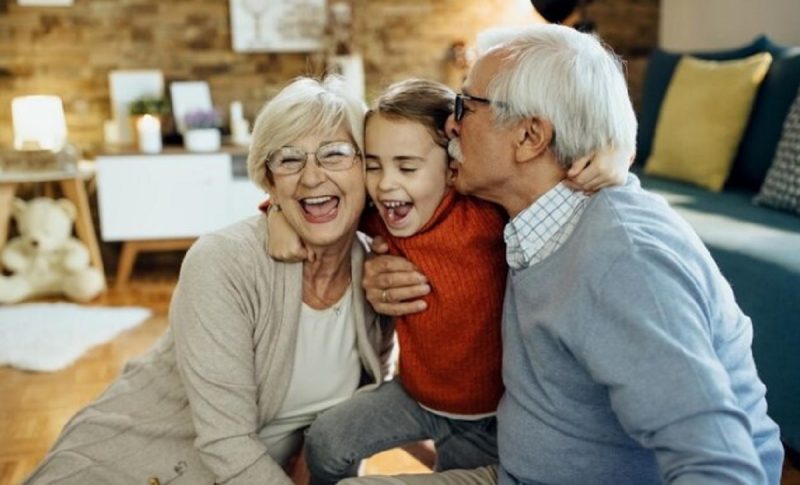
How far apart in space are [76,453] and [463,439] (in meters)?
0.77

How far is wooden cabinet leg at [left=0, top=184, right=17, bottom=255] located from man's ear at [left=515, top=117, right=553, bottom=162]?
10.4ft

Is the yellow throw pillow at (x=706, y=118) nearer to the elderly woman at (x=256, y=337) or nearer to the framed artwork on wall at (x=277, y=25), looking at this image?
the elderly woman at (x=256, y=337)

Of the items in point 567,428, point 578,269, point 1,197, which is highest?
point 578,269

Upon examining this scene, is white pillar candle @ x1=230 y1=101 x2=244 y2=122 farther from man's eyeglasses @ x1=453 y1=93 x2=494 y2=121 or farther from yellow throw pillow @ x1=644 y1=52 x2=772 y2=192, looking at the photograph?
man's eyeglasses @ x1=453 y1=93 x2=494 y2=121

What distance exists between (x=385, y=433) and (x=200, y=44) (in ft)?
10.4

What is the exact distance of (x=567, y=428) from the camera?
3.91ft

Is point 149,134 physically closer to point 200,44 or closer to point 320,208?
point 200,44

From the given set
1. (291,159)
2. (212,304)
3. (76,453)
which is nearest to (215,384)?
(212,304)

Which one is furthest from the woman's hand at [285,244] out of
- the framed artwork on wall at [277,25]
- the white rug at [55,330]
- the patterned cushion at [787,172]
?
the framed artwork on wall at [277,25]

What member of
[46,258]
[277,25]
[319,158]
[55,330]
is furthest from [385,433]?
[277,25]

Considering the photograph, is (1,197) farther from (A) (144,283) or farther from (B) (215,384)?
(B) (215,384)

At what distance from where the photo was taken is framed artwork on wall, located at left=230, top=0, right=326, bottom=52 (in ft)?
14.1

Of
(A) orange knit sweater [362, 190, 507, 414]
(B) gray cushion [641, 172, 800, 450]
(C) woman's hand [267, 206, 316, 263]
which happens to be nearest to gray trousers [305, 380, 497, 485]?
(A) orange knit sweater [362, 190, 507, 414]

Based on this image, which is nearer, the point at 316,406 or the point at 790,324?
the point at 316,406
